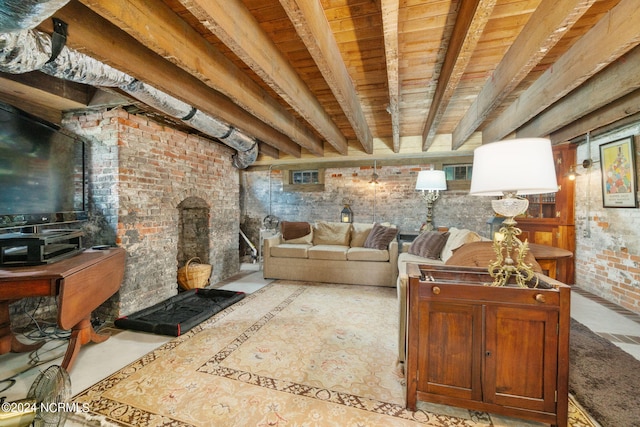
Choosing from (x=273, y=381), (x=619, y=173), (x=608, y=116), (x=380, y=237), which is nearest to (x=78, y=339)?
(x=273, y=381)

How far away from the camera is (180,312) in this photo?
2775mm

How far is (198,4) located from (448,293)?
181cm

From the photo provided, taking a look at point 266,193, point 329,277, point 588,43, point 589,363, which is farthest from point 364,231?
point 588,43

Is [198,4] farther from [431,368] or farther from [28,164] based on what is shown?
[431,368]

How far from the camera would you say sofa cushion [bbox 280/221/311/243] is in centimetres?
440

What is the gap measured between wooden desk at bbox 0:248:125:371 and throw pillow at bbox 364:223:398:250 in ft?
9.90

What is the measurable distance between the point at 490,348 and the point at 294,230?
335 cm

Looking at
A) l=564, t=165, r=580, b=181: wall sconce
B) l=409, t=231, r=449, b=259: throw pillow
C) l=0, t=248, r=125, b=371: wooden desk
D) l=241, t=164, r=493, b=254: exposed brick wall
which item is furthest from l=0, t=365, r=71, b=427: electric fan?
l=564, t=165, r=580, b=181: wall sconce

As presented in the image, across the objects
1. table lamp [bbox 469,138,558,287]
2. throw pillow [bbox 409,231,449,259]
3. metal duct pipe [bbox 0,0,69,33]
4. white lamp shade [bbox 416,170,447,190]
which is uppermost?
metal duct pipe [bbox 0,0,69,33]

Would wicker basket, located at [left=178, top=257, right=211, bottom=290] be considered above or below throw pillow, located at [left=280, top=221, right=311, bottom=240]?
below

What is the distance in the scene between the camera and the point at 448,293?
1.42m

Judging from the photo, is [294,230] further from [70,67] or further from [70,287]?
[70,67]

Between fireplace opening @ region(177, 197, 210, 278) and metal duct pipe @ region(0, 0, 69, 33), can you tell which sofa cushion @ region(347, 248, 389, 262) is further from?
metal duct pipe @ region(0, 0, 69, 33)

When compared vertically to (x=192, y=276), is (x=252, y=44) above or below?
above
